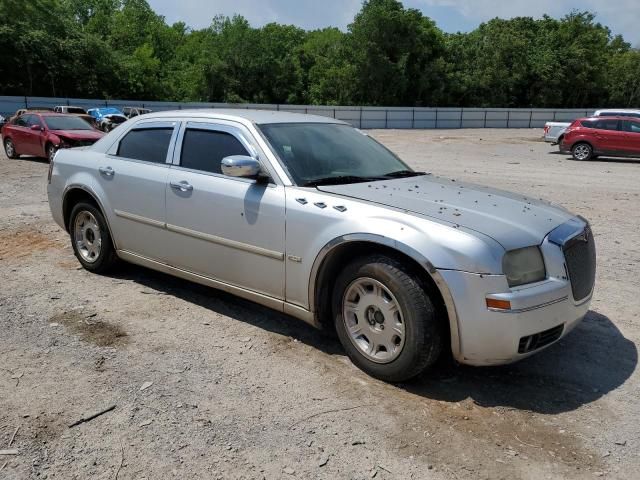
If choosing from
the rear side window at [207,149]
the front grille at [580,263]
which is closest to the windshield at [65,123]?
the rear side window at [207,149]

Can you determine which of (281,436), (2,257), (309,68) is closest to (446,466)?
(281,436)

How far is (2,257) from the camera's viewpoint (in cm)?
661

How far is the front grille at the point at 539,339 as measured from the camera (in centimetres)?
338

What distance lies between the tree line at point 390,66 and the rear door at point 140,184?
5248 cm

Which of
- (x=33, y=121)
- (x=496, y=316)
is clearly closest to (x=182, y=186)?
(x=496, y=316)

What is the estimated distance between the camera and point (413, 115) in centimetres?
4781

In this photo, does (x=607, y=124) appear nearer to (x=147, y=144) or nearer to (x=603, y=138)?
(x=603, y=138)

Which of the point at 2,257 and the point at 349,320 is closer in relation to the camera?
the point at 349,320

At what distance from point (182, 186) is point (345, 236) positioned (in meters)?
1.67

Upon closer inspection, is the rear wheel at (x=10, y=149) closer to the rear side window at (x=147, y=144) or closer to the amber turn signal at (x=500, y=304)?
the rear side window at (x=147, y=144)

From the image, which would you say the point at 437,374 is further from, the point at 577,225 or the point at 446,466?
the point at 577,225

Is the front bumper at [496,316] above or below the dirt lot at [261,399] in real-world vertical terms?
above

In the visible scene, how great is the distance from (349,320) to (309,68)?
6723 centimetres

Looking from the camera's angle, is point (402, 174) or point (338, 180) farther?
point (402, 174)
